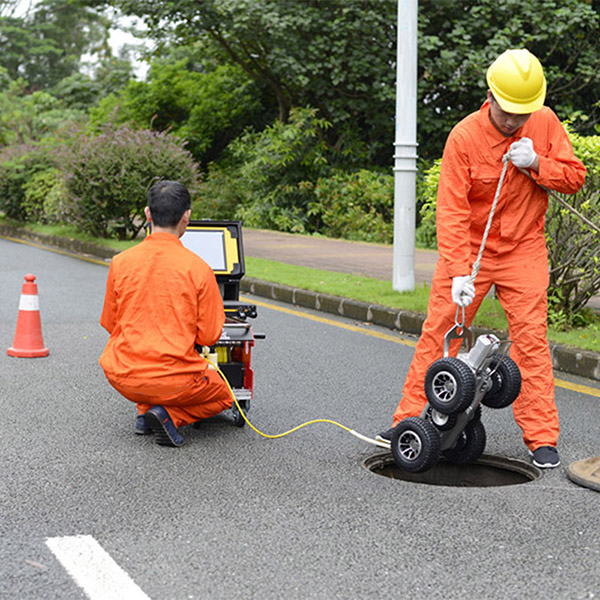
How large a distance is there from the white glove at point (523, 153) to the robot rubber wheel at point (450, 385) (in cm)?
98

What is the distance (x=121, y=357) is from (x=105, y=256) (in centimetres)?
1063

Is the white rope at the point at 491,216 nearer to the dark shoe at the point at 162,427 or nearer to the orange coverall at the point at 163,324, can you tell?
the orange coverall at the point at 163,324

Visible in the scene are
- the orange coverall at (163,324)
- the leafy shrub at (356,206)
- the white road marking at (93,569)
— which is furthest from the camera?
the leafy shrub at (356,206)

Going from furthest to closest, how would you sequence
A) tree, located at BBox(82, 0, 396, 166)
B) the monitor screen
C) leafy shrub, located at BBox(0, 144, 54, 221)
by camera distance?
1. leafy shrub, located at BBox(0, 144, 54, 221)
2. tree, located at BBox(82, 0, 396, 166)
3. the monitor screen

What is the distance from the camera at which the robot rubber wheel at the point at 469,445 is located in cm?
476

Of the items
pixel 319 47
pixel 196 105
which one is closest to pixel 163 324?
pixel 319 47

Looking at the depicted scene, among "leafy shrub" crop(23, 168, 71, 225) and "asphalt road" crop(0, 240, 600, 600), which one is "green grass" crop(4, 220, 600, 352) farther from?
"leafy shrub" crop(23, 168, 71, 225)

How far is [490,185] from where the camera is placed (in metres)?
4.81

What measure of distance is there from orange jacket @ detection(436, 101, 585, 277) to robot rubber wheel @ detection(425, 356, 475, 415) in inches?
20.4

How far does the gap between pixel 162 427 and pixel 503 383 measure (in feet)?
5.53

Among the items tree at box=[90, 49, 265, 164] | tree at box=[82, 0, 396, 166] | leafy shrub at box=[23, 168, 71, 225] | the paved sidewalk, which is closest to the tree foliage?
tree at box=[82, 0, 396, 166]

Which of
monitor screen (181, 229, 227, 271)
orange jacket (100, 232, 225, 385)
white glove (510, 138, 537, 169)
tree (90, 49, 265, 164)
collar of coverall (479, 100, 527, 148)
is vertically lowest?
orange jacket (100, 232, 225, 385)

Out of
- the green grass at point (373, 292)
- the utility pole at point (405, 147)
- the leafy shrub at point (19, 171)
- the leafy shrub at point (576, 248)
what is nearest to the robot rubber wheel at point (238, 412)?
the green grass at point (373, 292)

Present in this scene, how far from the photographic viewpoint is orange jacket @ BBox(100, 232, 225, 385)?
4.93 meters
